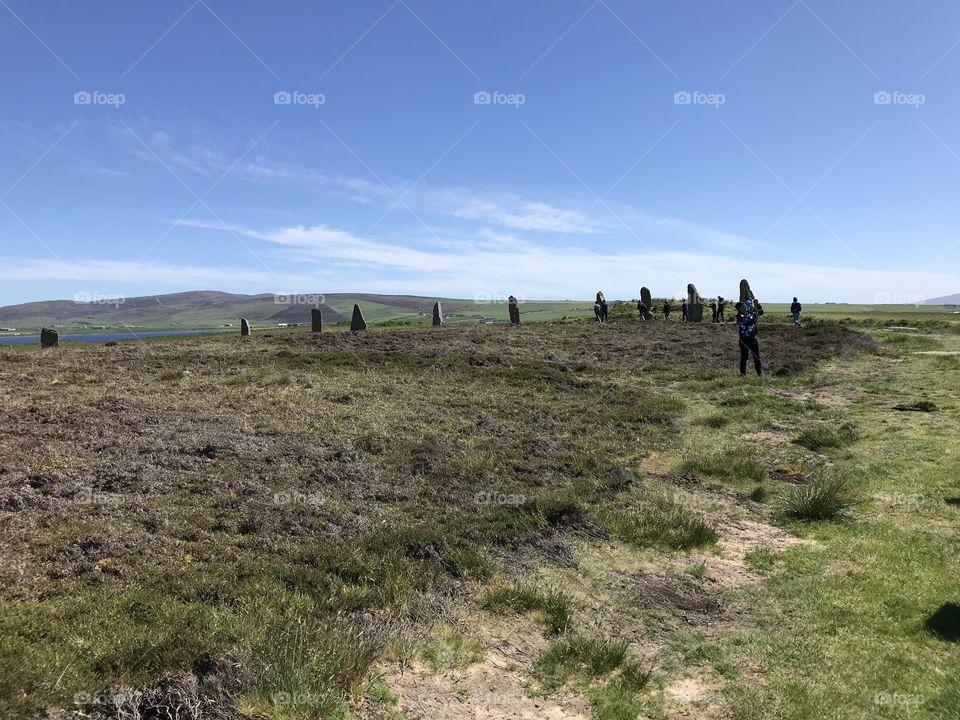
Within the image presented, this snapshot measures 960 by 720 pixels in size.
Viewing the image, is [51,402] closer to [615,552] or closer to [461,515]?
[461,515]

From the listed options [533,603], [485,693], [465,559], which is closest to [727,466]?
[465,559]

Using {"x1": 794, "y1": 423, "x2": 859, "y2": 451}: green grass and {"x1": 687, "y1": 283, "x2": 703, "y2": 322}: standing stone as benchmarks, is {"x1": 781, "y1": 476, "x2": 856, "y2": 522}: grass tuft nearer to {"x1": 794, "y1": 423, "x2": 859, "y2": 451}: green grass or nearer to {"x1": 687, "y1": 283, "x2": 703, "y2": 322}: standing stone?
{"x1": 794, "y1": 423, "x2": 859, "y2": 451}: green grass

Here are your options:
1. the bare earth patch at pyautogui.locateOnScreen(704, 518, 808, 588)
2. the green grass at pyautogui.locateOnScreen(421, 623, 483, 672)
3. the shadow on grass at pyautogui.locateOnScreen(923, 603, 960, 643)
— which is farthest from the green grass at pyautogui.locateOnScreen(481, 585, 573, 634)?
the shadow on grass at pyautogui.locateOnScreen(923, 603, 960, 643)

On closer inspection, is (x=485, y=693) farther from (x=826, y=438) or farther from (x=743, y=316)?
(x=743, y=316)

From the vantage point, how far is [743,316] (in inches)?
917

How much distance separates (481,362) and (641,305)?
28.4 m

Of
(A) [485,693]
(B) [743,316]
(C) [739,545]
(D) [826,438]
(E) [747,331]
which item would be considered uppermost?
(B) [743,316]

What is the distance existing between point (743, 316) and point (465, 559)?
19513mm

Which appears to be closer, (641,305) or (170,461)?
(170,461)

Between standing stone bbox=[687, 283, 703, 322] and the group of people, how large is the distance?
32 centimetres

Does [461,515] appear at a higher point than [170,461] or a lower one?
lower

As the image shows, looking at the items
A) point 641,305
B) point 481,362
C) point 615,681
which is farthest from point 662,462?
point 641,305

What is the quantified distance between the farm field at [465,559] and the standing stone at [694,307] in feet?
101

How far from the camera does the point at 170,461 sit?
34.4 ft
